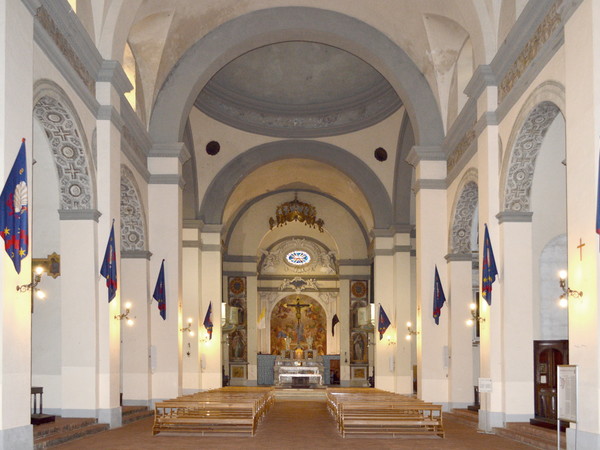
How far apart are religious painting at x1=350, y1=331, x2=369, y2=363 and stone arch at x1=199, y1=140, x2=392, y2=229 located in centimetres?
912

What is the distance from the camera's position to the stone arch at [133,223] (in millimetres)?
17531

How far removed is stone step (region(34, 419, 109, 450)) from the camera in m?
10.7

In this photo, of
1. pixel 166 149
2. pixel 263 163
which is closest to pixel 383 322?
pixel 263 163

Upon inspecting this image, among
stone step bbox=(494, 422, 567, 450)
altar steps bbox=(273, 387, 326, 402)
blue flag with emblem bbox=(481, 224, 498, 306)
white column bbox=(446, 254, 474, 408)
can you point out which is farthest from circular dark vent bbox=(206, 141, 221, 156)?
stone step bbox=(494, 422, 567, 450)

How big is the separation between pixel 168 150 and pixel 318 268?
20211mm

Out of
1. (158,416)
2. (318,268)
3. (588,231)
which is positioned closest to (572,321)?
(588,231)

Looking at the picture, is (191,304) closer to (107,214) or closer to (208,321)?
(208,321)

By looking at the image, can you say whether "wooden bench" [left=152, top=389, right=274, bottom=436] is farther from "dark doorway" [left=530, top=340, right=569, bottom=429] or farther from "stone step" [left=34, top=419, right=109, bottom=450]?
"dark doorway" [left=530, top=340, right=569, bottom=429]

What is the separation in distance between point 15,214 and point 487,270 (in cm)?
807

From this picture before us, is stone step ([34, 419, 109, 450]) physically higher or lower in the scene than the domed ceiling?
lower

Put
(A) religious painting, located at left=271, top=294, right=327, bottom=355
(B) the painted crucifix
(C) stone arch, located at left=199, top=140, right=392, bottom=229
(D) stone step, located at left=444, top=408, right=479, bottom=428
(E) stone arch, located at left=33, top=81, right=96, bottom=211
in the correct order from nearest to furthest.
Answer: (E) stone arch, located at left=33, top=81, right=96, bottom=211 < (D) stone step, located at left=444, top=408, right=479, bottom=428 < (C) stone arch, located at left=199, top=140, right=392, bottom=229 < (B) the painted crucifix < (A) religious painting, located at left=271, top=294, right=327, bottom=355

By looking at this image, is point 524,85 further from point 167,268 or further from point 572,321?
point 167,268

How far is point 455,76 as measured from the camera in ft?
59.4

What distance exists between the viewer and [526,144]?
13164mm
